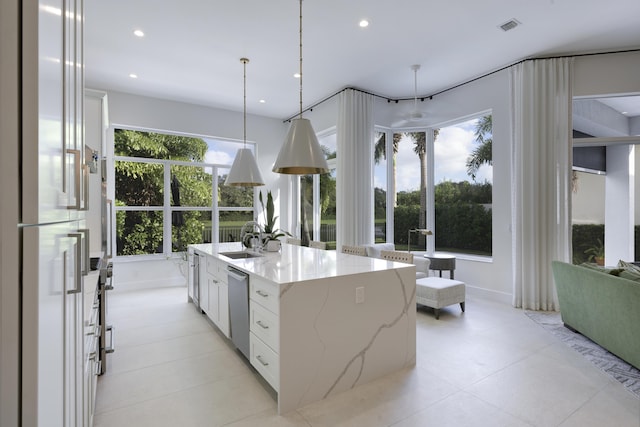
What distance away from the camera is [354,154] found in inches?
211

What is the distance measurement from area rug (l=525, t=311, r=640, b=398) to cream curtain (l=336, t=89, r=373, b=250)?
267 centimetres

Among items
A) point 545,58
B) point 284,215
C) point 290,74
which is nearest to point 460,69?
point 545,58

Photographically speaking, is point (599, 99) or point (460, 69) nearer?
point (599, 99)

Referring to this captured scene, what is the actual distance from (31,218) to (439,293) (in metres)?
3.95

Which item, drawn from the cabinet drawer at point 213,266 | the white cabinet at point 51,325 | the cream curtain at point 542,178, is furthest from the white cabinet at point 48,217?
the cream curtain at point 542,178

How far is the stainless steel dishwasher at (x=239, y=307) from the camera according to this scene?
2580 millimetres

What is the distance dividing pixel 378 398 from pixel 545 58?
4.65 metres

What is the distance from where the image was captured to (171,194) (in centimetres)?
600

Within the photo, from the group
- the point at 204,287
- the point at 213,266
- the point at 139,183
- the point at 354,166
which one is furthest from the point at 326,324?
the point at 139,183

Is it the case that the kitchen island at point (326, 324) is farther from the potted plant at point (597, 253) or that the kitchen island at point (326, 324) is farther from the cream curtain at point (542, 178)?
the potted plant at point (597, 253)

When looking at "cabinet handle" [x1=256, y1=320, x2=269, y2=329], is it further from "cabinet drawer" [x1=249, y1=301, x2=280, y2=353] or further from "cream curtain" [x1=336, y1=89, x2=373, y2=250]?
"cream curtain" [x1=336, y1=89, x2=373, y2=250]

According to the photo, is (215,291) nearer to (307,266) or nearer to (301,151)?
(307,266)

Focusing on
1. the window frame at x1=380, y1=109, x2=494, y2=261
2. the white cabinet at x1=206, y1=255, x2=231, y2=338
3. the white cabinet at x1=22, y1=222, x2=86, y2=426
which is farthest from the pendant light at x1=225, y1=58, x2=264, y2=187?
the white cabinet at x1=22, y1=222, x2=86, y2=426

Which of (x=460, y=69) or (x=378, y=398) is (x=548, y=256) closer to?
(x=460, y=69)
